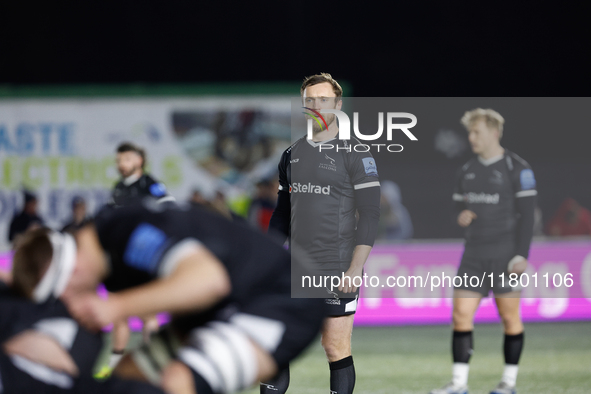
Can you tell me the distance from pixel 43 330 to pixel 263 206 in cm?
860

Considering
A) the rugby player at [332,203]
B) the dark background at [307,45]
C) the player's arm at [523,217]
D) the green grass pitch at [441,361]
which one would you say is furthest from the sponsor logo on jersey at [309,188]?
the dark background at [307,45]

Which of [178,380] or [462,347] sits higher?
[178,380]

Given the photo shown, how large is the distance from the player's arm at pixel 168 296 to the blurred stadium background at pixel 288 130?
376cm

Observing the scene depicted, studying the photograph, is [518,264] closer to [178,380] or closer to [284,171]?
[284,171]

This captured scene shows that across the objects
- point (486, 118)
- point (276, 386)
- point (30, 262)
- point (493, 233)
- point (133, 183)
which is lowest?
point (276, 386)

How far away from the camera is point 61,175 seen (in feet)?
42.5

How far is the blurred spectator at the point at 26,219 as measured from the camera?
38.5ft

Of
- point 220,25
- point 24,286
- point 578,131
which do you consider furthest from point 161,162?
point 24,286

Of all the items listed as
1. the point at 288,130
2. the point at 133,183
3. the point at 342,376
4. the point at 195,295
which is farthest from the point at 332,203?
the point at 288,130

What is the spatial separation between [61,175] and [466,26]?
27.7ft

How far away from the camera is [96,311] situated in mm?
2555

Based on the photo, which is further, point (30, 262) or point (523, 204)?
point (523, 204)

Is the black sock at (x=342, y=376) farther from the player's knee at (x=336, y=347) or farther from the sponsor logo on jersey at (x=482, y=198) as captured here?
the sponsor logo on jersey at (x=482, y=198)

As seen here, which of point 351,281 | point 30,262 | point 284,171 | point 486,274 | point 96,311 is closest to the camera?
point 96,311
